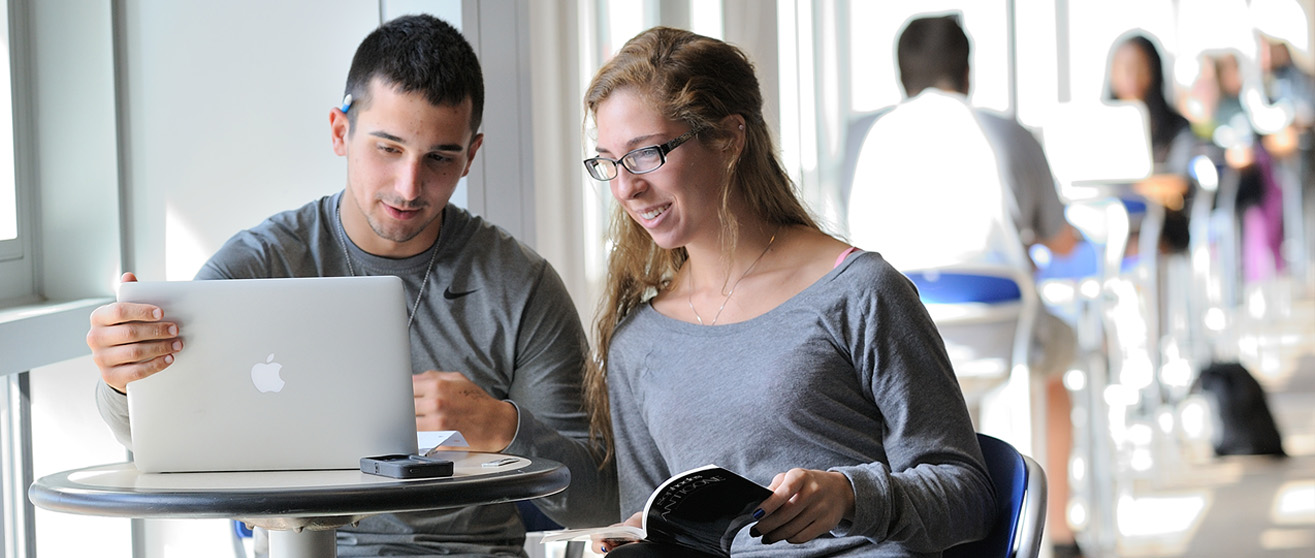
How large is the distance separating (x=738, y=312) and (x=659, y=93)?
0.31 meters

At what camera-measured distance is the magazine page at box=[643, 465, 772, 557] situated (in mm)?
1231

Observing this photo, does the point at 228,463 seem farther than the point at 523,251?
No

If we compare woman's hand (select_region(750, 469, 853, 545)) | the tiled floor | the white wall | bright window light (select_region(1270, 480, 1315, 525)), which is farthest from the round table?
bright window light (select_region(1270, 480, 1315, 525))

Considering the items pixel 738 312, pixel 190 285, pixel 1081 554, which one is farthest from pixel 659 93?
pixel 1081 554

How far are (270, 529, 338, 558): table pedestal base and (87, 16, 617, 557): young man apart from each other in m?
0.37

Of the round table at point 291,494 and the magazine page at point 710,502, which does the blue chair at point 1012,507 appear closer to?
the magazine page at point 710,502

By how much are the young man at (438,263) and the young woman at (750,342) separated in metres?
0.12

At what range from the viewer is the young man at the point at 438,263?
5.85ft

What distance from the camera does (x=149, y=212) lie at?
2.44 m

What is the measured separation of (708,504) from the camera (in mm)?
1247

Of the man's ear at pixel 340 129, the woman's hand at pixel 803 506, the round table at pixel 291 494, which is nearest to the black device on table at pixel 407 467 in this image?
the round table at pixel 291 494

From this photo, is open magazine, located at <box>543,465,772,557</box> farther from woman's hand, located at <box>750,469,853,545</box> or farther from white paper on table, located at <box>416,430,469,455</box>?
white paper on table, located at <box>416,430,469,455</box>

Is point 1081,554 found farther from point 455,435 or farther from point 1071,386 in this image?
point 455,435

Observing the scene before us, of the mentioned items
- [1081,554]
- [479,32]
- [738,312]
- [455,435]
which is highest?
[479,32]
